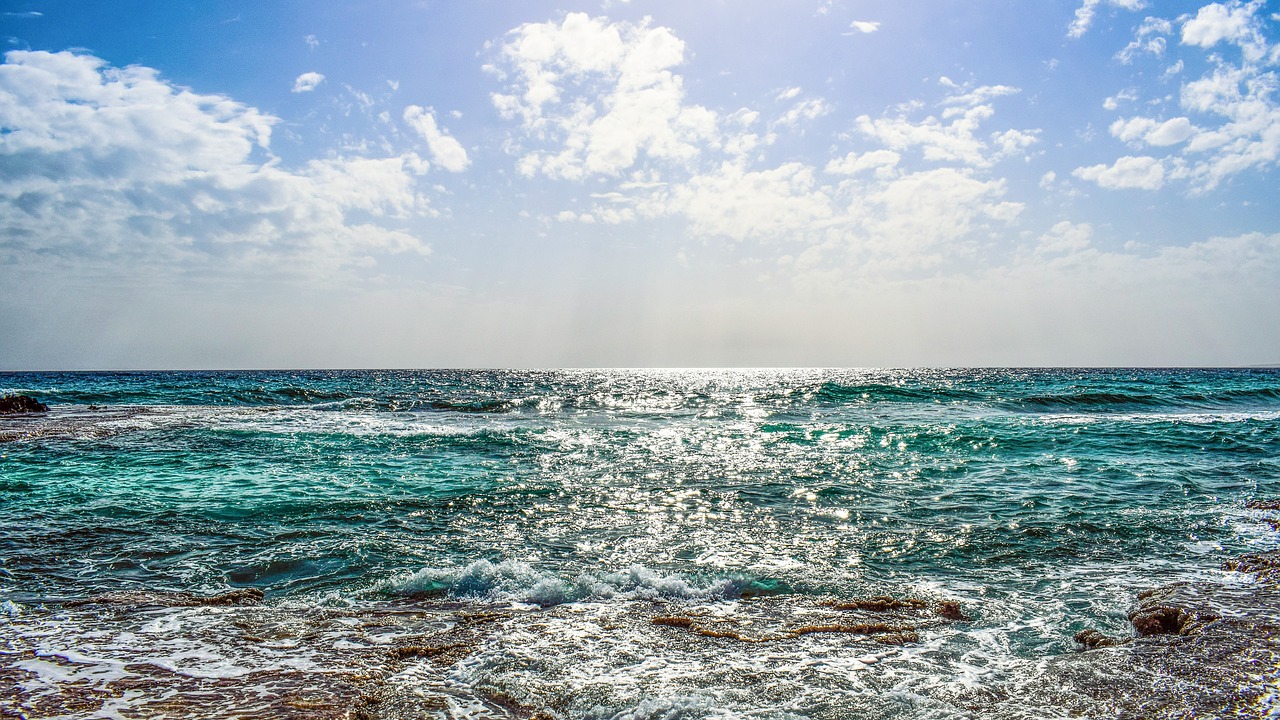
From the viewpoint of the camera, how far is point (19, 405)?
31.9m

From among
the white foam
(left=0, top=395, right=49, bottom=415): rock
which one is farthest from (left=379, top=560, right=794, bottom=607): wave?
(left=0, top=395, right=49, bottom=415): rock

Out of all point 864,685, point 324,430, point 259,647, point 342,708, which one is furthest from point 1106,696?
point 324,430

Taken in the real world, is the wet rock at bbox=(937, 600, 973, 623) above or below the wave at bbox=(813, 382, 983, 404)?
below

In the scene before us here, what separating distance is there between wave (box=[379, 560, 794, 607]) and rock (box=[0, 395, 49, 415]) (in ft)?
118

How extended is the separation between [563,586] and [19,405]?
128 feet

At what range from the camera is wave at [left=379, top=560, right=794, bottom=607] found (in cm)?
754

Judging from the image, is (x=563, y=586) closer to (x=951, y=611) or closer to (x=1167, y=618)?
(x=951, y=611)

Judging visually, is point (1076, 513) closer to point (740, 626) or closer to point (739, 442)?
point (740, 626)

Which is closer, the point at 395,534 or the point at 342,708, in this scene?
the point at 342,708

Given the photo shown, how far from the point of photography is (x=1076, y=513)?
37.8 ft

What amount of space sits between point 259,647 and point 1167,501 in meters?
15.5

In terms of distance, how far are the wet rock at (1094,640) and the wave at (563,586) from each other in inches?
118

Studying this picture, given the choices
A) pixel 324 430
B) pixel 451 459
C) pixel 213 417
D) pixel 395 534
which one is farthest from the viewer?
pixel 213 417

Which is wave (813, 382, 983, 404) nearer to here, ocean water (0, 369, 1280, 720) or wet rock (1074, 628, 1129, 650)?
ocean water (0, 369, 1280, 720)
